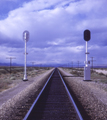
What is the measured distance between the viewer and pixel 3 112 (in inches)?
266

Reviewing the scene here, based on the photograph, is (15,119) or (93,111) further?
(93,111)

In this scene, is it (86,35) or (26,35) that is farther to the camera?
(26,35)

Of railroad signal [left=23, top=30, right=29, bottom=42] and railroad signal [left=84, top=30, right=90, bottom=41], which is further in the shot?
railroad signal [left=23, top=30, right=29, bottom=42]

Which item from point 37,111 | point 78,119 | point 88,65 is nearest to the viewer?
point 78,119

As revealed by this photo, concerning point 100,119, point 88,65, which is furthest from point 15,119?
point 88,65

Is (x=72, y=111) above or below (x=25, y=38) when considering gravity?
below

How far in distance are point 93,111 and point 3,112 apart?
3767mm

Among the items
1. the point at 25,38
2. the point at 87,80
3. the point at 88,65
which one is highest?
the point at 25,38

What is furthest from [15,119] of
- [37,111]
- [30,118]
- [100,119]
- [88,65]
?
[88,65]

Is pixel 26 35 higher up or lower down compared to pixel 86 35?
higher up

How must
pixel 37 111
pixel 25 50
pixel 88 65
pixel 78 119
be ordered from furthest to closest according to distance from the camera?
pixel 25 50 < pixel 88 65 < pixel 37 111 < pixel 78 119

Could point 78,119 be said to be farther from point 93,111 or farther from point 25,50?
point 25,50

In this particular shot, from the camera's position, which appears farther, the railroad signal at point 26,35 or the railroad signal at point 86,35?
the railroad signal at point 26,35

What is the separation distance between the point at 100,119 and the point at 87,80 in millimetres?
14232
